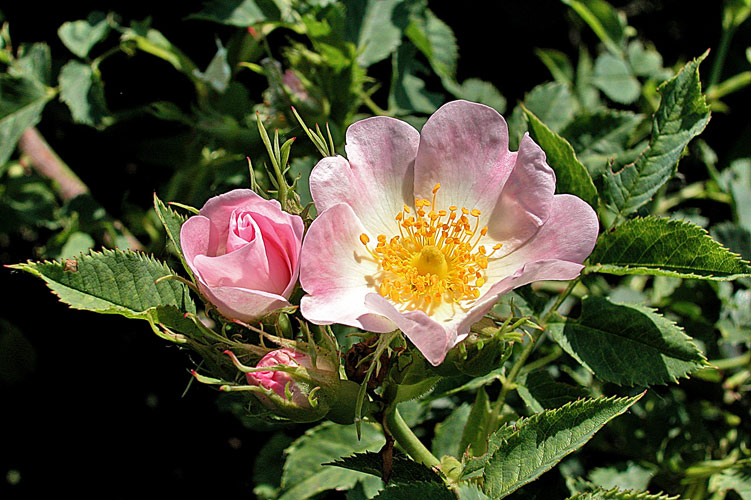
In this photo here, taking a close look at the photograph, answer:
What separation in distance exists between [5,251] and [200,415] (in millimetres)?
1197

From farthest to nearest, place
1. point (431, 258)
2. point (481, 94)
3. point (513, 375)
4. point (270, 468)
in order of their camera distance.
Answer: point (481, 94) < point (270, 468) < point (513, 375) < point (431, 258)

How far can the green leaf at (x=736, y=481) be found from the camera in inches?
71.7

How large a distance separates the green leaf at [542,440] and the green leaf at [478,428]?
327 millimetres

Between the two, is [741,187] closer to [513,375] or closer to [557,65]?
[557,65]

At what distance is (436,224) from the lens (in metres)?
1.62

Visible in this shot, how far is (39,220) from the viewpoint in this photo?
253cm

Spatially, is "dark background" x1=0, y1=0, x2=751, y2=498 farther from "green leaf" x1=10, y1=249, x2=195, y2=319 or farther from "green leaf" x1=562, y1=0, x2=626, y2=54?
"green leaf" x1=10, y1=249, x2=195, y2=319

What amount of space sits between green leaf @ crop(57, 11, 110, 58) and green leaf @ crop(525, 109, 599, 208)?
1.60 metres

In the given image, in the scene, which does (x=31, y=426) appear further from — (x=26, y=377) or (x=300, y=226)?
(x=300, y=226)

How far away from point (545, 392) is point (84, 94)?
1.81 m

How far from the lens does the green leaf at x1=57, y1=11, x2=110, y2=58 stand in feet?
7.73

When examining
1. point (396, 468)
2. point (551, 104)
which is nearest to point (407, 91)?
point (551, 104)

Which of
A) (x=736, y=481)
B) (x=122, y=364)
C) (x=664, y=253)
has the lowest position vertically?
(x=122, y=364)

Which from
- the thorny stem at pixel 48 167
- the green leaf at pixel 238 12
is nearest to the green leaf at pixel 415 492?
the green leaf at pixel 238 12
